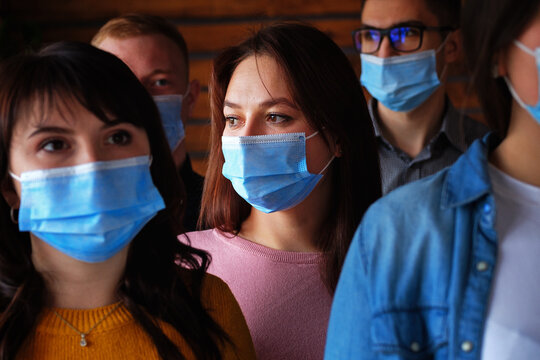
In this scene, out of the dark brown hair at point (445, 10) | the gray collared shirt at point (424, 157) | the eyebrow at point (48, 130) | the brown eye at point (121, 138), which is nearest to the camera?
the eyebrow at point (48, 130)

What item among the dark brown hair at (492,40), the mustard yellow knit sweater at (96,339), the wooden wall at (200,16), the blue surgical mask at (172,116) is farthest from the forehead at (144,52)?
the wooden wall at (200,16)

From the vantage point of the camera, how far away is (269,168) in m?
2.01

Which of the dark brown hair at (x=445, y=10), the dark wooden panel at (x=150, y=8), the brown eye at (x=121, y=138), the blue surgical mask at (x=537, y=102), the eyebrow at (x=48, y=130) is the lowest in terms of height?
the dark wooden panel at (x=150, y=8)

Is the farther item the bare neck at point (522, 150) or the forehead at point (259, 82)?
the forehead at point (259, 82)

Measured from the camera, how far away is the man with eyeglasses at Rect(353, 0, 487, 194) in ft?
10.2

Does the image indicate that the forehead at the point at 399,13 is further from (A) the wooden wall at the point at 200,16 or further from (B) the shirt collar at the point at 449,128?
(A) the wooden wall at the point at 200,16

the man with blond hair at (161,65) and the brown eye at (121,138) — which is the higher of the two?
the brown eye at (121,138)

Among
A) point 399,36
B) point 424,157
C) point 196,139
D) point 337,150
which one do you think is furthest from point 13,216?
point 196,139

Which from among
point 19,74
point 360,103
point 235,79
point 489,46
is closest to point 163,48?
point 235,79

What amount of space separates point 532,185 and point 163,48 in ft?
6.67

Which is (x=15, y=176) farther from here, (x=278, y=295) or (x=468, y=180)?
(x=468, y=180)

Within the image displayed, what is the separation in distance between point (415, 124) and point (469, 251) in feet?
6.79

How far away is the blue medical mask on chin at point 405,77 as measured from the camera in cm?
311

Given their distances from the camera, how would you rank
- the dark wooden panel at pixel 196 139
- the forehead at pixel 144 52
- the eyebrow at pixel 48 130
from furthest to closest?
the dark wooden panel at pixel 196 139, the forehead at pixel 144 52, the eyebrow at pixel 48 130
